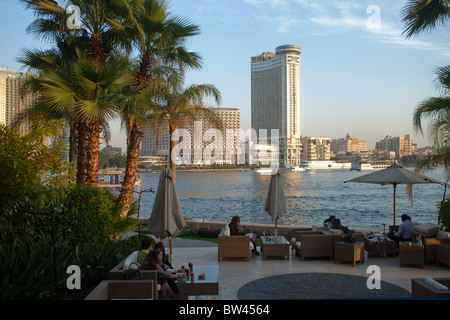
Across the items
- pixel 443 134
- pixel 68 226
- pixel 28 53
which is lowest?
pixel 68 226

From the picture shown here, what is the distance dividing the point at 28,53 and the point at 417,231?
12.5m

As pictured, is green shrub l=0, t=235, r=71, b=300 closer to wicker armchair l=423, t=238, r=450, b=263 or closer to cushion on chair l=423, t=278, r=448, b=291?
cushion on chair l=423, t=278, r=448, b=291

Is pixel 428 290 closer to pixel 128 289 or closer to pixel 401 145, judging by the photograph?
pixel 128 289

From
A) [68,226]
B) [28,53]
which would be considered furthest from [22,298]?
[28,53]

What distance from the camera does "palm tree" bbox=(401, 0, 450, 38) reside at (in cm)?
895

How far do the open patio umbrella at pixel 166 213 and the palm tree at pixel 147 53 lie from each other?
3185 millimetres

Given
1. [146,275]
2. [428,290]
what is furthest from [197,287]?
[428,290]

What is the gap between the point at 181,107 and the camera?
1502cm

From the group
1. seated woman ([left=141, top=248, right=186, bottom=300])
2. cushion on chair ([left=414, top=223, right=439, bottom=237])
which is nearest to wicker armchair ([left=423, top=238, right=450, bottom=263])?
cushion on chair ([left=414, top=223, right=439, bottom=237])

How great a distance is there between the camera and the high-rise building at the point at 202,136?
15.7 meters

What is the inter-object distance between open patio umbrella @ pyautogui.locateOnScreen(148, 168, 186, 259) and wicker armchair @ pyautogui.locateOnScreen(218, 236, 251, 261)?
165 centimetres

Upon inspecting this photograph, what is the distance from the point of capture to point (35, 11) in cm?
1006
